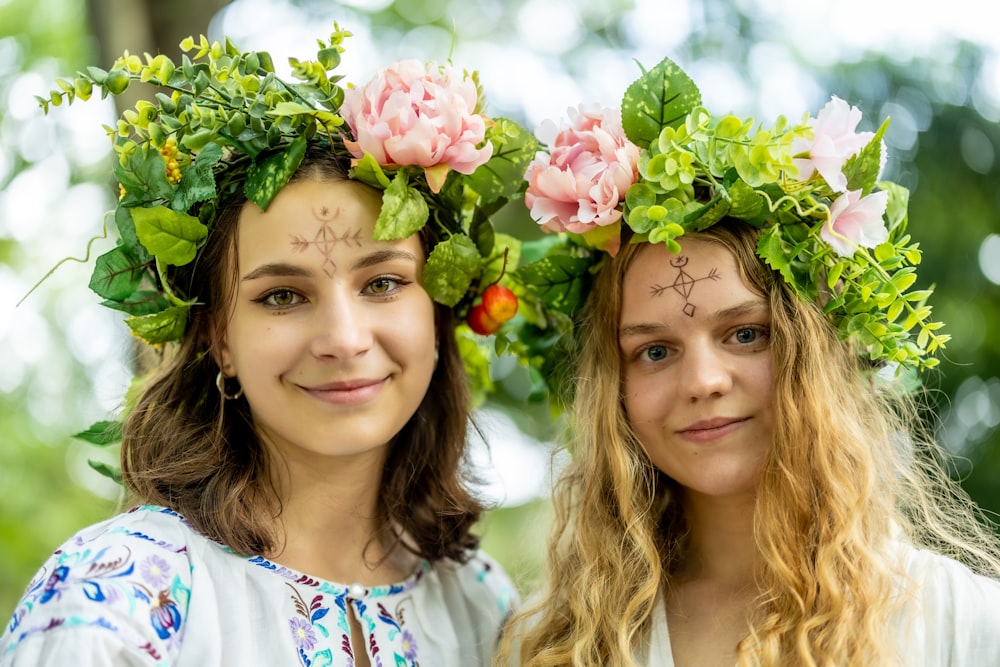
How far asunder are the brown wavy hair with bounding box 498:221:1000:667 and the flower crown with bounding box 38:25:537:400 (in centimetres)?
50

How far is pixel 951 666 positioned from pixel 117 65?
2.20 m

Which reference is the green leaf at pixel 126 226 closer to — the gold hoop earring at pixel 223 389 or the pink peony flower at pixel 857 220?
the gold hoop earring at pixel 223 389

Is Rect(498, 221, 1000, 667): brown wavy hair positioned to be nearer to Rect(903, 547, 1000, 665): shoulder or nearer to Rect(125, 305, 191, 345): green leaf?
Rect(903, 547, 1000, 665): shoulder

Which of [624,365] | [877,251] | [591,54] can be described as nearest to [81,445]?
[591,54]

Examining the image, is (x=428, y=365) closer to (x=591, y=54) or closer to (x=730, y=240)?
(x=730, y=240)

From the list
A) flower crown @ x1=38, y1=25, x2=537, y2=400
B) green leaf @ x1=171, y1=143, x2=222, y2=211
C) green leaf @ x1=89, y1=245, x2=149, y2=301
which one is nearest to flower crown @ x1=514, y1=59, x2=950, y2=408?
flower crown @ x1=38, y1=25, x2=537, y2=400

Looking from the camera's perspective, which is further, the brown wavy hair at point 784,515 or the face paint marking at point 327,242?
the face paint marking at point 327,242

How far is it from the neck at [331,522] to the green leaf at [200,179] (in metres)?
0.68

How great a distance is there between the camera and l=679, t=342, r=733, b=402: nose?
2.26 m

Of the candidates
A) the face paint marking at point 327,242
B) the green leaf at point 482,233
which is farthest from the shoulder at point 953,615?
the face paint marking at point 327,242

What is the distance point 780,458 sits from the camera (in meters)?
2.31

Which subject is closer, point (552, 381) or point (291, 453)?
point (291, 453)

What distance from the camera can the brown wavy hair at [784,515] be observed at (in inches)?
86.7

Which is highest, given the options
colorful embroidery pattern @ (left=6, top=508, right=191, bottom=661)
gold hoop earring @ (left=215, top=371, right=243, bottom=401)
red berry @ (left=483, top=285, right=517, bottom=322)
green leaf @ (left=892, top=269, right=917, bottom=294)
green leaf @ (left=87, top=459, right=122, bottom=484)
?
red berry @ (left=483, top=285, right=517, bottom=322)
